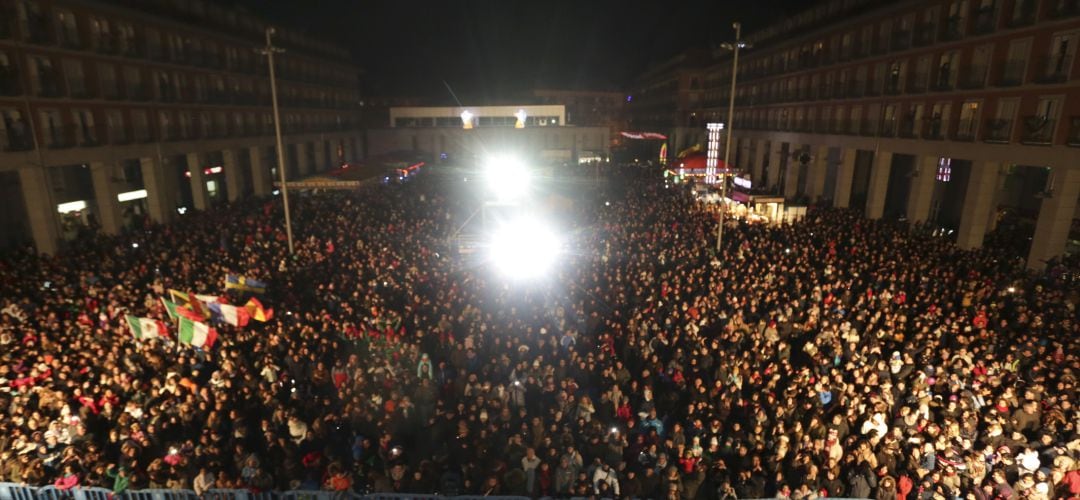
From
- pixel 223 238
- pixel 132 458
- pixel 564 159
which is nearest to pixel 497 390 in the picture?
pixel 132 458

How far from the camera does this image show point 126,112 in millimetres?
28500

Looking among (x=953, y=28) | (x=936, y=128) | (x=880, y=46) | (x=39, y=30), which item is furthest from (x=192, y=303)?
(x=880, y=46)

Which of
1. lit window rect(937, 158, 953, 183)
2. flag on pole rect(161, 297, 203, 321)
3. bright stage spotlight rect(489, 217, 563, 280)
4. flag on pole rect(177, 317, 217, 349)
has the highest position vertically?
lit window rect(937, 158, 953, 183)

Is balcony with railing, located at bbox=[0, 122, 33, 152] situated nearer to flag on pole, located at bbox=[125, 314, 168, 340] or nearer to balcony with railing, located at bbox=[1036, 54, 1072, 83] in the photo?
flag on pole, located at bbox=[125, 314, 168, 340]

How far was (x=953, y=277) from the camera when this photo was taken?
15.1m

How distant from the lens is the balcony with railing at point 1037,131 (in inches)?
762

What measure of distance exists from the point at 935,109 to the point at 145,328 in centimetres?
3076

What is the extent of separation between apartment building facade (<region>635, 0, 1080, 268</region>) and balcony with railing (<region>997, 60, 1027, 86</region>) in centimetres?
4

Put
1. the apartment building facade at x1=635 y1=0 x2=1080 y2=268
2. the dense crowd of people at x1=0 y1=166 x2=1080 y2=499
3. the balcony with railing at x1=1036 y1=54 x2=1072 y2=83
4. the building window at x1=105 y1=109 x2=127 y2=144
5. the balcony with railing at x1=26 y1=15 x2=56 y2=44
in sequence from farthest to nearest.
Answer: the building window at x1=105 y1=109 x2=127 y2=144 < the balcony with railing at x1=26 y1=15 x2=56 y2=44 < the apartment building facade at x1=635 y1=0 x2=1080 y2=268 < the balcony with railing at x1=1036 y1=54 x2=1072 y2=83 < the dense crowd of people at x1=0 y1=166 x2=1080 y2=499

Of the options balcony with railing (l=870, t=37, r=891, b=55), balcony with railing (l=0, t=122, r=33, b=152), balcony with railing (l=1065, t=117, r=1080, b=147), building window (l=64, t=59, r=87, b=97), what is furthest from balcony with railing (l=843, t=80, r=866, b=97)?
balcony with railing (l=0, t=122, r=33, b=152)

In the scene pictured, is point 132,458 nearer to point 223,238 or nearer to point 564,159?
point 223,238

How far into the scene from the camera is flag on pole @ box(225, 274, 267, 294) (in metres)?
14.6

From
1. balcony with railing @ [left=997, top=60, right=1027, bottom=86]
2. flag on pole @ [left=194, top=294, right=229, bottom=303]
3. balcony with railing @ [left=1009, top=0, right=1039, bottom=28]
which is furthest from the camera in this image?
balcony with railing @ [left=997, top=60, right=1027, bottom=86]

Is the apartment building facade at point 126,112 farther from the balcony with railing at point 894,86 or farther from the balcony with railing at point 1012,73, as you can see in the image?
the balcony with railing at point 1012,73
